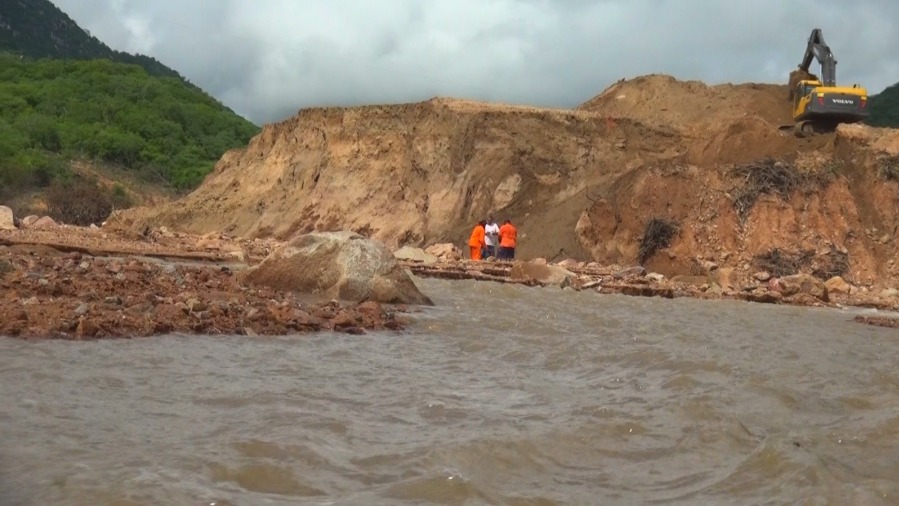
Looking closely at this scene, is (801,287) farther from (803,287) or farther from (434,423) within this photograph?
(434,423)

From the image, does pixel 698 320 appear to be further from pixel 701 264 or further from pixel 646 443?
pixel 701 264

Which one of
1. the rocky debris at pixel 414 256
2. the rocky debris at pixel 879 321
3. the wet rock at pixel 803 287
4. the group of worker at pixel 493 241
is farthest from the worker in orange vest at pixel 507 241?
the rocky debris at pixel 879 321

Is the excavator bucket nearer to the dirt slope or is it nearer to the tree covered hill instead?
the dirt slope

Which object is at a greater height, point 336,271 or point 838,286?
point 336,271

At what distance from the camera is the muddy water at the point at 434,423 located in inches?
129

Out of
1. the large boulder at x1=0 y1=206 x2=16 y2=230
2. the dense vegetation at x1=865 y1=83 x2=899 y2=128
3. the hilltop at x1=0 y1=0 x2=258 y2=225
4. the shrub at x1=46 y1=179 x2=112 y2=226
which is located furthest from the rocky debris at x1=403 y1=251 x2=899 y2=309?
the dense vegetation at x1=865 y1=83 x2=899 y2=128

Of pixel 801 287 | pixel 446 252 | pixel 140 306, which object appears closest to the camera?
pixel 140 306

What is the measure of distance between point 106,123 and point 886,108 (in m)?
47.8

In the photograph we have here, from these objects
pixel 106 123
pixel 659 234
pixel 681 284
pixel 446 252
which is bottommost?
pixel 681 284

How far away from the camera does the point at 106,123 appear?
58.7 m

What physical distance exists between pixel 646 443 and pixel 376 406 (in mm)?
1405

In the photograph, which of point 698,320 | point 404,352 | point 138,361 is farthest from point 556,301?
point 138,361

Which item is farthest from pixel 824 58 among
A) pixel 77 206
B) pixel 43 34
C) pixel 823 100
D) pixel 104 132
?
pixel 43 34

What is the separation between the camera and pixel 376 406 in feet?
15.5
